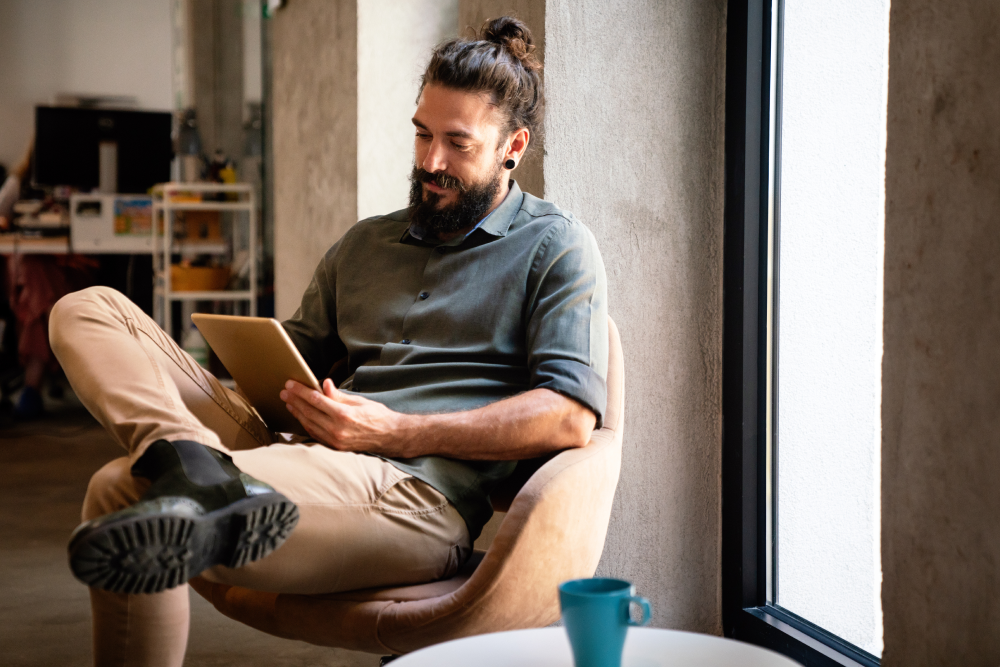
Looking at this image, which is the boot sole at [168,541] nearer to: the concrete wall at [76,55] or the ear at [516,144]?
the ear at [516,144]

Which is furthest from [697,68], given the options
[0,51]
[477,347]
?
[0,51]

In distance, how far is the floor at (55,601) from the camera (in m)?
2.13

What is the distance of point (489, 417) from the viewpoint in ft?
4.59

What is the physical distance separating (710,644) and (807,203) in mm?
1257

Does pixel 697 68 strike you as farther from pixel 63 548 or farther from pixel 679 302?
pixel 63 548

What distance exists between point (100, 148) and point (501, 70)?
5156 mm

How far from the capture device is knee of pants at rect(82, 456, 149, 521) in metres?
1.22

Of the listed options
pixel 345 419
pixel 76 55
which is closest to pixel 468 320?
pixel 345 419

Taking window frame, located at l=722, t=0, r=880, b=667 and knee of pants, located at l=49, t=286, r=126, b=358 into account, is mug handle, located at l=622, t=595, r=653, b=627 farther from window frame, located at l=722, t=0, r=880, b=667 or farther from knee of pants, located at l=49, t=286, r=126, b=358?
window frame, located at l=722, t=0, r=880, b=667

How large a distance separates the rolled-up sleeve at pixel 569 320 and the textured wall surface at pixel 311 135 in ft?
5.51

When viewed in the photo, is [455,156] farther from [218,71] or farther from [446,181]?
[218,71]

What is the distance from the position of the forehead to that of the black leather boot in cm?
74

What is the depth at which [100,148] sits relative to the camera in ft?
19.9

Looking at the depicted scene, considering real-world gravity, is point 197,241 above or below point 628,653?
above
